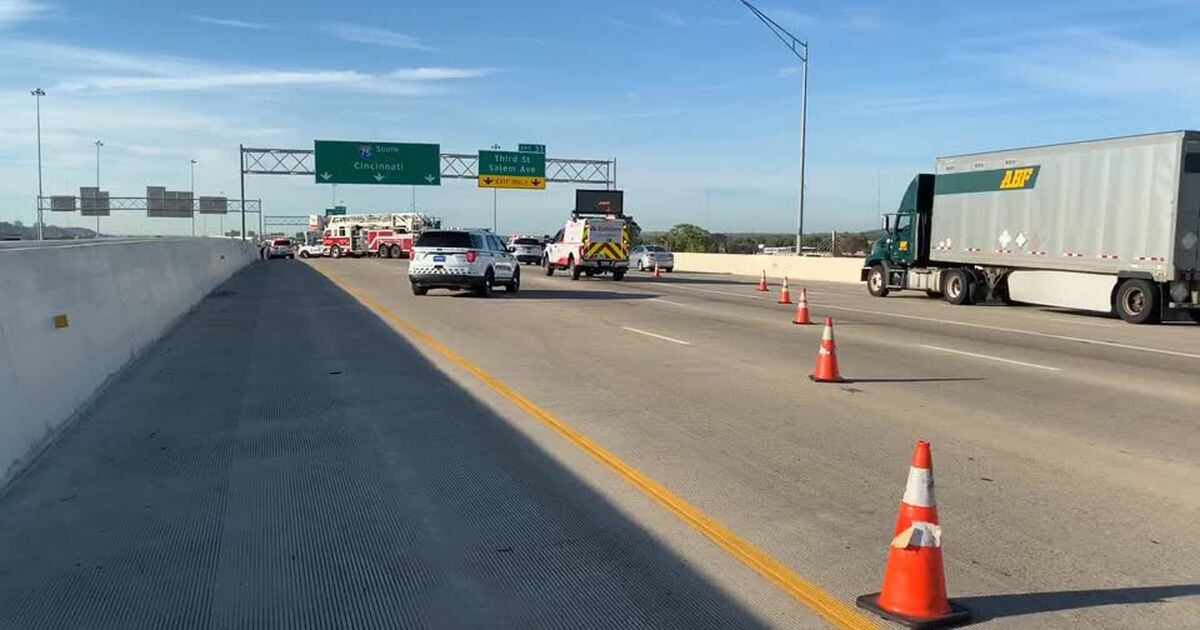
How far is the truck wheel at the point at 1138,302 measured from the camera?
779 inches

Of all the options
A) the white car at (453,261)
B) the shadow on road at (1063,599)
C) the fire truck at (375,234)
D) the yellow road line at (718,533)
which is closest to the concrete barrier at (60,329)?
the yellow road line at (718,533)

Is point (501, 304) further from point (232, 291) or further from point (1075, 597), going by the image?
point (1075, 597)

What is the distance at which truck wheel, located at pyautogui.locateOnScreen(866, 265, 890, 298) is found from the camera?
2881 centimetres

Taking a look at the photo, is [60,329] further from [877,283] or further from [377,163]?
[377,163]

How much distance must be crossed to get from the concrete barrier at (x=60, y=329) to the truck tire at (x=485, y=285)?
1033 centimetres

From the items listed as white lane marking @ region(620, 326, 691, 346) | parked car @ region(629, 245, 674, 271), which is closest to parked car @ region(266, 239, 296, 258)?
parked car @ region(629, 245, 674, 271)

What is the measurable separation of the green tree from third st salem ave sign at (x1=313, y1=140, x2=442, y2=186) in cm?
5931

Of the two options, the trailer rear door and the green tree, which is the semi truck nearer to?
the trailer rear door

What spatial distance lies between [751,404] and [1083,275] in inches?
611

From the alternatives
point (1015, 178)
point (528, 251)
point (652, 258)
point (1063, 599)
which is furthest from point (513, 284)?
point (528, 251)

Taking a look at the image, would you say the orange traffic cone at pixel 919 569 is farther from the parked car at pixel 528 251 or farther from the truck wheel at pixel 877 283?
the parked car at pixel 528 251

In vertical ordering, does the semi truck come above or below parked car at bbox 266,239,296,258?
above

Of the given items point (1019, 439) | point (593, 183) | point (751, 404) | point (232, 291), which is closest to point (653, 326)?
point (751, 404)

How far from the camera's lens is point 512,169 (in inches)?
2445
